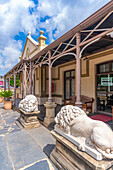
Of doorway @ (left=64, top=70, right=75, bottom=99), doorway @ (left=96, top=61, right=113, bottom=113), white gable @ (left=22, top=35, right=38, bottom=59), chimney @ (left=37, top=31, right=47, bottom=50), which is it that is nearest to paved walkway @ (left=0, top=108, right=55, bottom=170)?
doorway @ (left=96, top=61, right=113, bottom=113)

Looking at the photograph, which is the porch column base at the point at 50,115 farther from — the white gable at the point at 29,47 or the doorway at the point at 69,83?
the white gable at the point at 29,47

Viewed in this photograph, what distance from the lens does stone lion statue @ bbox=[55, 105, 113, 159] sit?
1.50 meters

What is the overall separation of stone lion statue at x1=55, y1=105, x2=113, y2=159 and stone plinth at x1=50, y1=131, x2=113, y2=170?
0.36 ft

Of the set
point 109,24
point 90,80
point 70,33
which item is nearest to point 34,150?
point 70,33

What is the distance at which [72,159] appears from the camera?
6.28 feet

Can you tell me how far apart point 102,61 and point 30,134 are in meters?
5.22

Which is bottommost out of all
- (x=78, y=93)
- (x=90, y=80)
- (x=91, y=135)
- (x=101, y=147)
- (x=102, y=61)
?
(x=101, y=147)

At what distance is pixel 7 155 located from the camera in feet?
9.01

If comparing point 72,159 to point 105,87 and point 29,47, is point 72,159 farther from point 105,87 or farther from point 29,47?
point 29,47

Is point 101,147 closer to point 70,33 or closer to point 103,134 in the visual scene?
point 103,134

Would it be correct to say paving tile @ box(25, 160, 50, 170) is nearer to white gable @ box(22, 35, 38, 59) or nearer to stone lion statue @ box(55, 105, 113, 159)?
stone lion statue @ box(55, 105, 113, 159)

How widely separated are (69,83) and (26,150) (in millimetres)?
6528

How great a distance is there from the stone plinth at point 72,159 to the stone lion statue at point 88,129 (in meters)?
0.11

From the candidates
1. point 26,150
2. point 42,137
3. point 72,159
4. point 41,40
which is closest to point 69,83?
point 41,40
